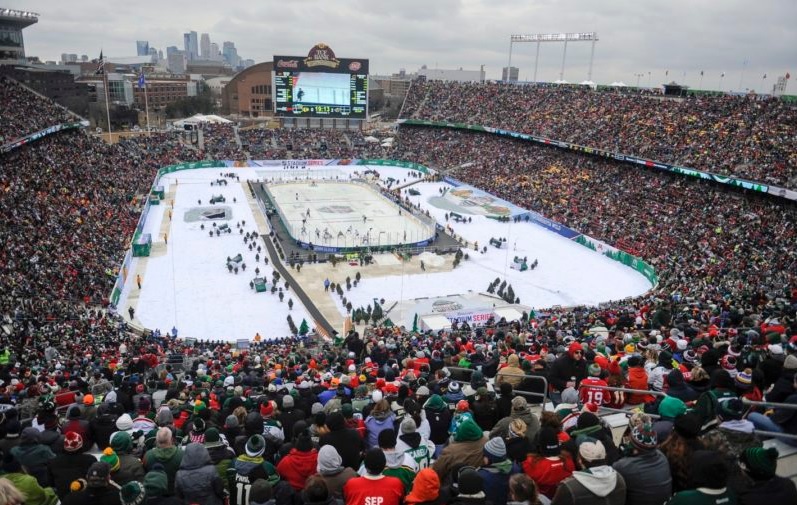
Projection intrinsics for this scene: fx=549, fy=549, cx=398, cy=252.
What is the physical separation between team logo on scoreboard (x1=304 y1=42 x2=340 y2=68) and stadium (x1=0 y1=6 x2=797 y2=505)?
503 mm

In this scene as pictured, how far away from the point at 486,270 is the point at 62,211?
95.3ft

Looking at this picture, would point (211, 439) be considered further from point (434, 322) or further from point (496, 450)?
point (434, 322)

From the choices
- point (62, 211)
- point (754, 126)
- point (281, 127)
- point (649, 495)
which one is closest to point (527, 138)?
point (754, 126)

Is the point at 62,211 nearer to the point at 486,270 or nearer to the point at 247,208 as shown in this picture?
the point at 247,208

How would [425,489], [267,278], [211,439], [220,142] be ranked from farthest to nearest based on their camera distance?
[220,142] → [267,278] → [211,439] → [425,489]

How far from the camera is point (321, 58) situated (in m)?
76.4

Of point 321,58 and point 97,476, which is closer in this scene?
point 97,476

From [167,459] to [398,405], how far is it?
12.2 ft

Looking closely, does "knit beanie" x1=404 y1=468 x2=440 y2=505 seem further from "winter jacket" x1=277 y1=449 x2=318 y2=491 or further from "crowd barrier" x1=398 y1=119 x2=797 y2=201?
"crowd barrier" x1=398 y1=119 x2=797 y2=201

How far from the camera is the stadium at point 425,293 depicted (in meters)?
6.39

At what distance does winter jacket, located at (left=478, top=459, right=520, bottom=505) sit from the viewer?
548 centimetres

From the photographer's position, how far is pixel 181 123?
82.3 m

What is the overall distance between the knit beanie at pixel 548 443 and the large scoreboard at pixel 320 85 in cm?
7647

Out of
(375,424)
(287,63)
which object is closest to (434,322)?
(375,424)
